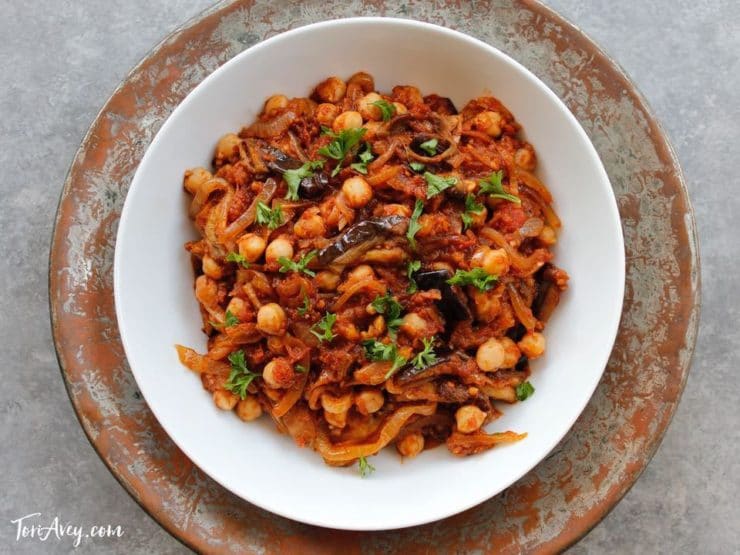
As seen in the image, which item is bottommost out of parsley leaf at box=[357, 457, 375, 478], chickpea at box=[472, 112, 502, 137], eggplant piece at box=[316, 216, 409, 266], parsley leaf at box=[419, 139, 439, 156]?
parsley leaf at box=[357, 457, 375, 478]

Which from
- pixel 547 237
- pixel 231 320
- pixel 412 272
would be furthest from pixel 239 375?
pixel 547 237

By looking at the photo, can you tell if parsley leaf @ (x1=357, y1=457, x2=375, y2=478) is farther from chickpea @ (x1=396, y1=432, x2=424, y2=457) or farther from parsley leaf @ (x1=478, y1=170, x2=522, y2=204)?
parsley leaf @ (x1=478, y1=170, x2=522, y2=204)

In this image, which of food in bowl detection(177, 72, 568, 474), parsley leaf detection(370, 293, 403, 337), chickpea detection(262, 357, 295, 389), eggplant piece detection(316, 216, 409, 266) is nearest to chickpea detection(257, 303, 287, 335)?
food in bowl detection(177, 72, 568, 474)

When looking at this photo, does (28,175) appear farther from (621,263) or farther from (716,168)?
(716,168)

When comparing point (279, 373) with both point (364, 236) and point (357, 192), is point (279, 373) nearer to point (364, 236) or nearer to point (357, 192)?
point (364, 236)

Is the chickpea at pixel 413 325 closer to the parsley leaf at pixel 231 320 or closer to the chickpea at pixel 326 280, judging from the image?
the chickpea at pixel 326 280

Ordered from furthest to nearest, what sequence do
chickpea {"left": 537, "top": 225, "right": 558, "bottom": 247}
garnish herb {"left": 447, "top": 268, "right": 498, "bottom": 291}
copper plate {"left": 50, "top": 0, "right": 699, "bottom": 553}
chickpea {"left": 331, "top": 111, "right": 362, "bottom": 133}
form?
copper plate {"left": 50, "top": 0, "right": 699, "bottom": 553} < chickpea {"left": 537, "top": 225, "right": 558, "bottom": 247} < chickpea {"left": 331, "top": 111, "right": 362, "bottom": 133} < garnish herb {"left": 447, "top": 268, "right": 498, "bottom": 291}
